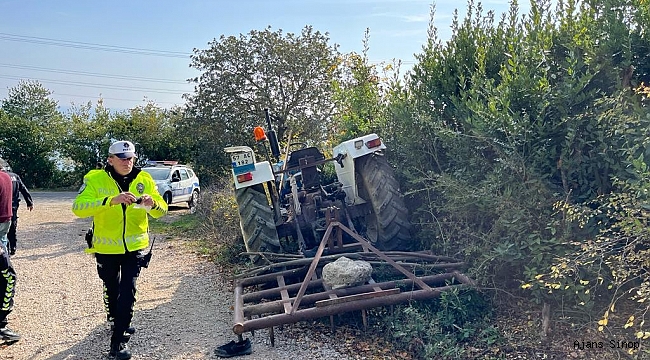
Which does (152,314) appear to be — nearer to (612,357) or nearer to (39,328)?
(39,328)

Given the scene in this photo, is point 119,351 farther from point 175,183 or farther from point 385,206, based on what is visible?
point 175,183

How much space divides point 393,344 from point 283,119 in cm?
1460

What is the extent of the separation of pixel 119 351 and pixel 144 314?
1.17 metres

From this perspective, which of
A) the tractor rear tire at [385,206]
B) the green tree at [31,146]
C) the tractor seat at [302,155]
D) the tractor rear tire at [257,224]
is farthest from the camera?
the green tree at [31,146]

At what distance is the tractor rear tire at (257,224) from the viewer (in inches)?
222

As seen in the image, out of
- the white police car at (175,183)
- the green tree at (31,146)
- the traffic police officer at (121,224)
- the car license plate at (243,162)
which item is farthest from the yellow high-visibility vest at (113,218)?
the green tree at (31,146)

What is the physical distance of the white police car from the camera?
589 inches

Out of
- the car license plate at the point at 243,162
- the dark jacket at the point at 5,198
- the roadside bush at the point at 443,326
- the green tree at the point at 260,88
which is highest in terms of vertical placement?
the green tree at the point at 260,88

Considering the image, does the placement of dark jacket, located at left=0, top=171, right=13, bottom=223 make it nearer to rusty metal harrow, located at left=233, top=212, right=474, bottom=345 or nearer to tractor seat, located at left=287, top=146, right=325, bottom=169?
rusty metal harrow, located at left=233, top=212, right=474, bottom=345

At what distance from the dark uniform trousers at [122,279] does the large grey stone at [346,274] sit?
1.65 metres

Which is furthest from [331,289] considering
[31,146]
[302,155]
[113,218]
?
[31,146]

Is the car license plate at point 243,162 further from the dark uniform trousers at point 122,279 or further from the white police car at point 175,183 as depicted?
the white police car at point 175,183

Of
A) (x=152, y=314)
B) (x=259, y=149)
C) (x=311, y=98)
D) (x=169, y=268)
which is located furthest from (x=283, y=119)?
(x=152, y=314)

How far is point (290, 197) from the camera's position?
6.38 meters
